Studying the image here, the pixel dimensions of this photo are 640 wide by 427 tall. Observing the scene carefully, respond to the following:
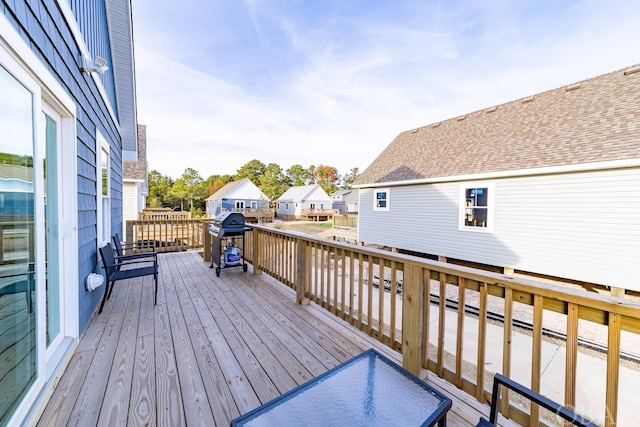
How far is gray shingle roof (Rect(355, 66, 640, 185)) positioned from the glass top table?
713cm

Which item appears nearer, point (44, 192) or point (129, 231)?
point (44, 192)

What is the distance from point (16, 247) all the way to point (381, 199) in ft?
32.6

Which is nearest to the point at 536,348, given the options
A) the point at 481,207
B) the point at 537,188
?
the point at 537,188

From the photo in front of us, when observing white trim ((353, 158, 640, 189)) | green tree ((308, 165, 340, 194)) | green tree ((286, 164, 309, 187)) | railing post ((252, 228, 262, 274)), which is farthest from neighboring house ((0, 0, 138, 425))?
green tree ((308, 165, 340, 194))

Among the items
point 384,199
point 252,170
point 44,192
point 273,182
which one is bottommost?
point 44,192

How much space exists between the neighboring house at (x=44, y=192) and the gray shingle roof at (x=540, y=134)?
27.3 feet

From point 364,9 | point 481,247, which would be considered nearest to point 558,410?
point 481,247

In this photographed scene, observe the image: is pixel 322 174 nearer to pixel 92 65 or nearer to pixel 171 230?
pixel 171 230

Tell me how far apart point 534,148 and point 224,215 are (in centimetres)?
786

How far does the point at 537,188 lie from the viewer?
21.7 feet

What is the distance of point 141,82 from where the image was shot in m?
8.57

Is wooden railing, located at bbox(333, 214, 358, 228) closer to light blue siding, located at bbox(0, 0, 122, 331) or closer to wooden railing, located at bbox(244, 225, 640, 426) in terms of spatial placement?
wooden railing, located at bbox(244, 225, 640, 426)

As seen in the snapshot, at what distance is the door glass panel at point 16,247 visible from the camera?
1342 mm

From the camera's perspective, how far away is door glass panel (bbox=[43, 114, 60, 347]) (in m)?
2.00
